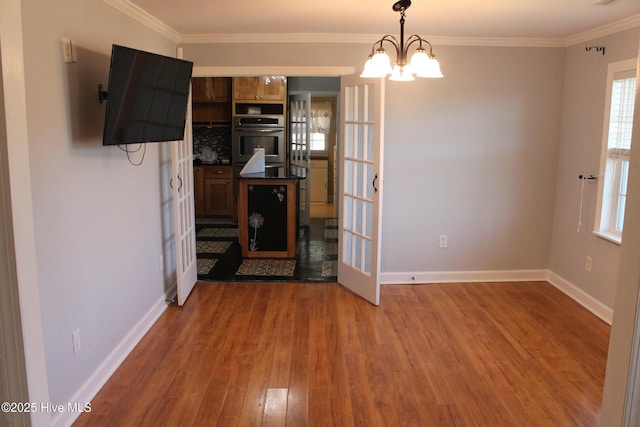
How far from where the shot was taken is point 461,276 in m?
4.79

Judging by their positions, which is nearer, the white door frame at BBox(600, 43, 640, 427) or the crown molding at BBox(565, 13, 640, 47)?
the white door frame at BBox(600, 43, 640, 427)

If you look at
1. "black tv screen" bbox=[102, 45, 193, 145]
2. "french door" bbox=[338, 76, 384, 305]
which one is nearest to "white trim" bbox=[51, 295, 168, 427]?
"black tv screen" bbox=[102, 45, 193, 145]

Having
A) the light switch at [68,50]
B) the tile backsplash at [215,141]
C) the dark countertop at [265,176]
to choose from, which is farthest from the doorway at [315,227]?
the light switch at [68,50]

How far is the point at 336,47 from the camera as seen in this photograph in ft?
14.4

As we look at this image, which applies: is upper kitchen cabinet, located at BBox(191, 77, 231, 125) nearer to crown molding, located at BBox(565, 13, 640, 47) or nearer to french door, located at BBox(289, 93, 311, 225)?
french door, located at BBox(289, 93, 311, 225)

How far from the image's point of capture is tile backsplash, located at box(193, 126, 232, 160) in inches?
305

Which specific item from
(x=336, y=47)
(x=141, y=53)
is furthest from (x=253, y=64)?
(x=141, y=53)

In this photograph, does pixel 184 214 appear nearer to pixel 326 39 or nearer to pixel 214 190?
pixel 326 39

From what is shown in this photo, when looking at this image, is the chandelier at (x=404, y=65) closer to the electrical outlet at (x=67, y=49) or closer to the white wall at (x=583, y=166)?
the electrical outlet at (x=67, y=49)

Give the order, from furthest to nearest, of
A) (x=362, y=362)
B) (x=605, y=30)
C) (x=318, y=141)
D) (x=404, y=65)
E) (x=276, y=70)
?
1. (x=318, y=141)
2. (x=276, y=70)
3. (x=605, y=30)
4. (x=362, y=362)
5. (x=404, y=65)

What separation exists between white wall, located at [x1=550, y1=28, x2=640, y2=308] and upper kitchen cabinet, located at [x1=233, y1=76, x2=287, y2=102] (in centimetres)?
395

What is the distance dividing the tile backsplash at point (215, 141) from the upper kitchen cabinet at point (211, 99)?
0.22 metres

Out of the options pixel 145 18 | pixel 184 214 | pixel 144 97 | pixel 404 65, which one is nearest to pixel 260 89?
pixel 184 214

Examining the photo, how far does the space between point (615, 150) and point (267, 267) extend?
3.40m
